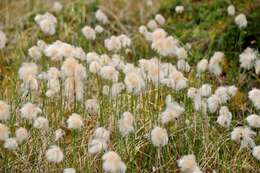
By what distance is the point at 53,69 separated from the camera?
14.2 feet

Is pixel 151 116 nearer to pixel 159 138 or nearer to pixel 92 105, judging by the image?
pixel 92 105

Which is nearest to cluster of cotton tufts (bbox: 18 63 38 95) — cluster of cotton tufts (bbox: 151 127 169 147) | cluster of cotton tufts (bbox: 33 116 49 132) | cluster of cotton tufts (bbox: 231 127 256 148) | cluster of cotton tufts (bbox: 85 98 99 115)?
cluster of cotton tufts (bbox: 85 98 99 115)

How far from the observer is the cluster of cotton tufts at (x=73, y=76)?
4121 mm

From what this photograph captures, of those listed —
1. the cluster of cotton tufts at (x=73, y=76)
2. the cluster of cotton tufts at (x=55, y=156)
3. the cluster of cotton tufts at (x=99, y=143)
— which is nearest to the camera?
the cluster of cotton tufts at (x=55, y=156)

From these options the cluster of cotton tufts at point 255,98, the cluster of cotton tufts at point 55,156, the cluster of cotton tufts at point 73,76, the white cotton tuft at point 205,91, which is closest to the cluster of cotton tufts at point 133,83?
the cluster of cotton tufts at point 73,76

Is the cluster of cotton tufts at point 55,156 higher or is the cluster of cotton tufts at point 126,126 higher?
the cluster of cotton tufts at point 126,126

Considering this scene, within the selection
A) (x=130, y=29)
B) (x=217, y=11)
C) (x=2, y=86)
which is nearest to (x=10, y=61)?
(x=2, y=86)

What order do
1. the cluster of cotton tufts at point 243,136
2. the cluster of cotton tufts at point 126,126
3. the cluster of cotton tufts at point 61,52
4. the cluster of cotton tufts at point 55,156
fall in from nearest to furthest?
the cluster of cotton tufts at point 55,156, the cluster of cotton tufts at point 126,126, the cluster of cotton tufts at point 243,136, the cluster of cotton tufts at point 61,52

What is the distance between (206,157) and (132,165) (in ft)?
1.56

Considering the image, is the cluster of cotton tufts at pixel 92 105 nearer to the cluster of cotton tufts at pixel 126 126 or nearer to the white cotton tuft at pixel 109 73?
the white cotton tuft at pixel 109 73

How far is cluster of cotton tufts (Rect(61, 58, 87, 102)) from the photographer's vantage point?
4.12 metres

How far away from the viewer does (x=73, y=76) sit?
13.6 feet

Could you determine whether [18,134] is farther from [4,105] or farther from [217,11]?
[217,11]

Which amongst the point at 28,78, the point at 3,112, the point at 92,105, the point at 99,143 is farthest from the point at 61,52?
the point at 99,143
